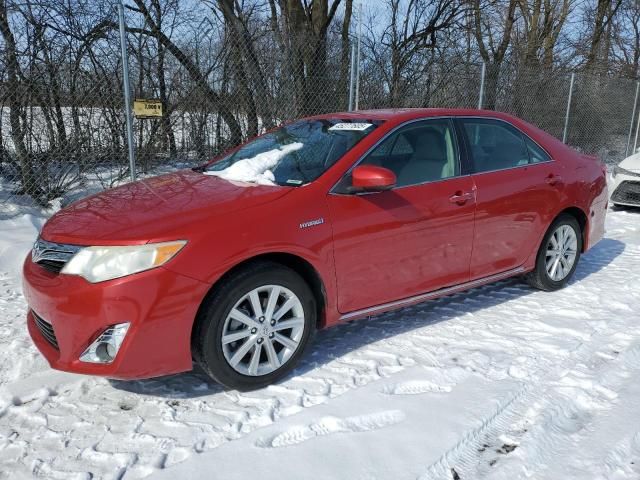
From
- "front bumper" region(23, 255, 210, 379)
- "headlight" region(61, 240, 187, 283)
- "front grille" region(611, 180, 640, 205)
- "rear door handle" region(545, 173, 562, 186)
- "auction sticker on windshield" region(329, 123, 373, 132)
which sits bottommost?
"front grille" region(611, 180, 640, 205)

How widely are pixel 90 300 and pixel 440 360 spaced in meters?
2.02

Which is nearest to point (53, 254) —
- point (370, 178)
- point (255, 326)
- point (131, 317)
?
point (131, 317)

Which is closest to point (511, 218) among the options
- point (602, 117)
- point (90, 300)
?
point (90, 300)

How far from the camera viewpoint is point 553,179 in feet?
13.9

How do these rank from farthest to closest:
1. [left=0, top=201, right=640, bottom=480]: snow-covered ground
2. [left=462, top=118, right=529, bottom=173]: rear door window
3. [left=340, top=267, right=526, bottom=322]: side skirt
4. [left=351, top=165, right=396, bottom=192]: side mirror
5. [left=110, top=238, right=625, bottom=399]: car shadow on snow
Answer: [left=462, top=118, right=529, bottom=173]: rear door window
[left=340, top=267, right=526, bottom=322]: side skirt
[left=351, top=165, right=396, bottom=192]: side mirror
[left=110, top=238, right=625, bottom=399]: car shadow on snow
[left=0, top=201, right=640, bottom=480]: snow-covered ground

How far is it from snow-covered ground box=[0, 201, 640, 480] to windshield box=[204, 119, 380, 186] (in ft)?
3.75

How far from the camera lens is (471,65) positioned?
32.4 ft

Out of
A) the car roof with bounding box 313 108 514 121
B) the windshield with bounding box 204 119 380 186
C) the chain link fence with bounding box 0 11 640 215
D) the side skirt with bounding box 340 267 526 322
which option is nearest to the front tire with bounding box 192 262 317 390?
the side skirt with bounding box 340 267 526 322

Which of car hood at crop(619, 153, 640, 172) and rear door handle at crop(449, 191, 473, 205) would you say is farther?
car hood at crop(619, 153, 640, 172)

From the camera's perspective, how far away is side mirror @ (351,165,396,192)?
3023 mm

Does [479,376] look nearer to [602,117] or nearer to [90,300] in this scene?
[90,300]

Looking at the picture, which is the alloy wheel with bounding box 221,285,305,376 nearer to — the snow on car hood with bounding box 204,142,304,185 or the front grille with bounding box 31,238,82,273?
the snow on car hood with bounding box 204,142,304,185

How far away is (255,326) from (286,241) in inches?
18.9

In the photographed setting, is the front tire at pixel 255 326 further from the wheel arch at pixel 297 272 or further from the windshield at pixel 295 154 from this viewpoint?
the windshield at pixel 295 154
